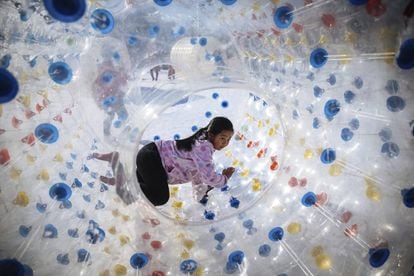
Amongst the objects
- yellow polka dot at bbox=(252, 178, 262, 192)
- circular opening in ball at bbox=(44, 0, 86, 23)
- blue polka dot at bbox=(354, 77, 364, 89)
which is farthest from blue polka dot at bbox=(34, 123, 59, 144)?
blue polka dot at bbox=(354, 77, 364, 89)

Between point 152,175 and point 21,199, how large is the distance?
570 millimetres

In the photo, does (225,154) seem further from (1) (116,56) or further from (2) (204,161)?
(1) (116,56)

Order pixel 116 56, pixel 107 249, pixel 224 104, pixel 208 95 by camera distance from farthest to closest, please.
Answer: pixel 224 104 < pixel 208 95 < pixel 107 249 < pixel 116 56

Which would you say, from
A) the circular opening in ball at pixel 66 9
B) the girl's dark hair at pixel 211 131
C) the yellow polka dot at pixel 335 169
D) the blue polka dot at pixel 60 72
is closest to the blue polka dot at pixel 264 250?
the yellow polka dot at pixel 335 169

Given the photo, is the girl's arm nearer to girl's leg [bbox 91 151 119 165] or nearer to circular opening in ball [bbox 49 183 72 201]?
girl's leg [bbox 91 151 119 165]

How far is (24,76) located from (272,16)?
2.89 feet

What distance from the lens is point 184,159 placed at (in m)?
1.59

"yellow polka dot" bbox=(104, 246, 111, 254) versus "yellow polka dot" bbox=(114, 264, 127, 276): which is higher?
"yellow polka dot" bbox=(104, 246, 111, 254)

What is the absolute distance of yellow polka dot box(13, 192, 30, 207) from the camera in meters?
1.15

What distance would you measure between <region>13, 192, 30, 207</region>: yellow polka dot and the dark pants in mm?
474

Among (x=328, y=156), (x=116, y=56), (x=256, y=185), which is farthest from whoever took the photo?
(x=256, y=185)

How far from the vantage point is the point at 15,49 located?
1015mm

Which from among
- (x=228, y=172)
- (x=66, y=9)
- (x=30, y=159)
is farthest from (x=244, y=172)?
(x=66, y=9)

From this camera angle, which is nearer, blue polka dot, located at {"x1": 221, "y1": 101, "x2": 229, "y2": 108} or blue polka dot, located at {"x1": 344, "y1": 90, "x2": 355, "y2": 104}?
blue polka dot, located at {"x1": 344, "y1": 90, "x2": 355, "y2": 104}
